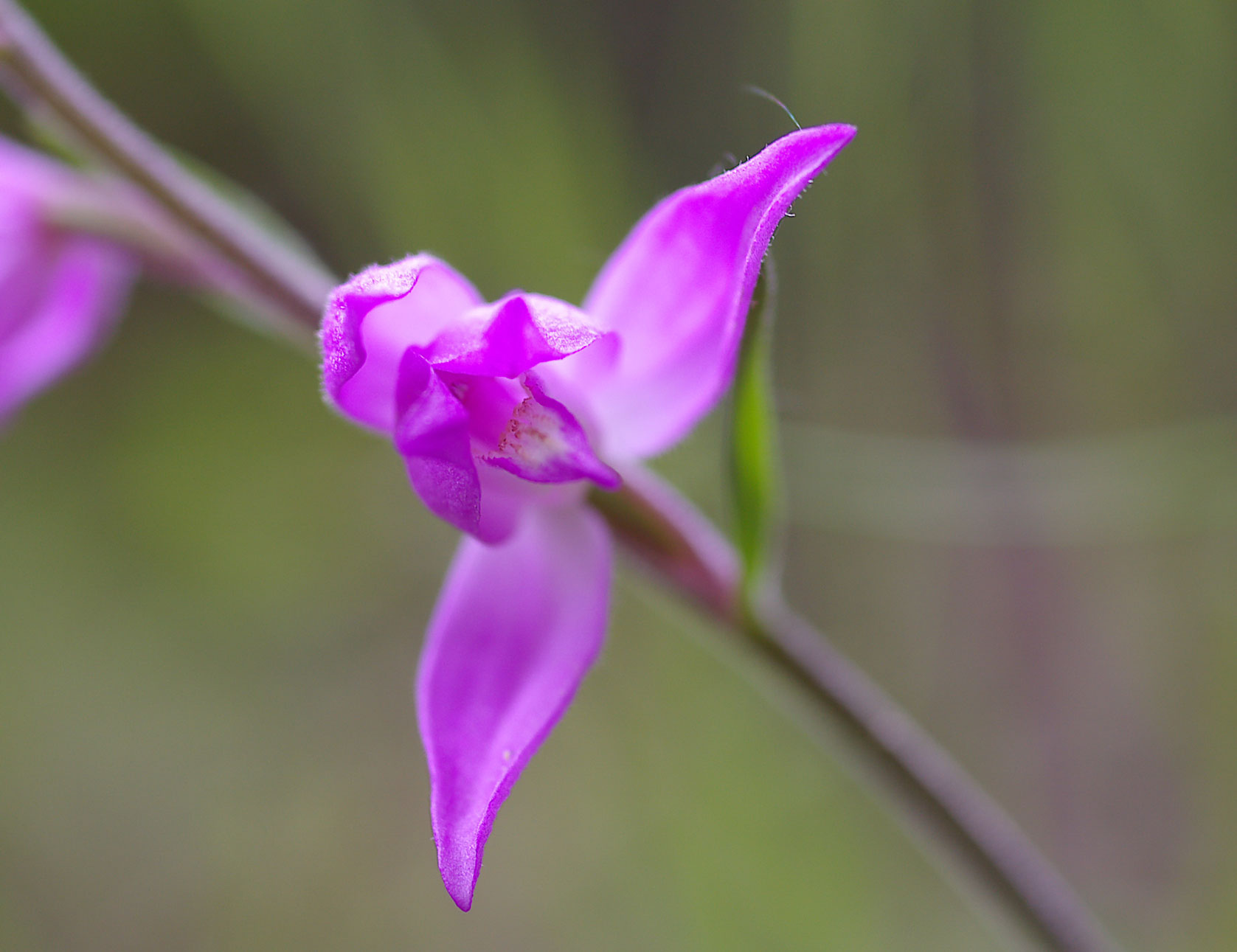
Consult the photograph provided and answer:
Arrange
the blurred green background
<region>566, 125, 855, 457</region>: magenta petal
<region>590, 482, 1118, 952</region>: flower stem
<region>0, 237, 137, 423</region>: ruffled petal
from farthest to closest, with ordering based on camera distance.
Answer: the blurred green background, <region>0, 237, 137, 423</region>: ruffled petal, <region>590, 482, 1118, 952</region>: flower stem, <region>566, 125, 855, 457</region>: magenta petal

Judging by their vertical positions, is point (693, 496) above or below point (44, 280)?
below

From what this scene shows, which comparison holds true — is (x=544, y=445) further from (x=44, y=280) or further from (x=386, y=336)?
(x=44, y=280)

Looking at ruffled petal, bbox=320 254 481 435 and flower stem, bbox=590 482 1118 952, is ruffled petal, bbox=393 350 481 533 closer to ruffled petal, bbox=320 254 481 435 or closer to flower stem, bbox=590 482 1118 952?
ruffled petal, bbox=320 254 481 435

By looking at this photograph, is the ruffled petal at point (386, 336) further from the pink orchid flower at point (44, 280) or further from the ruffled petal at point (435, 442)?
the pink orchid flower at point (44, 280)

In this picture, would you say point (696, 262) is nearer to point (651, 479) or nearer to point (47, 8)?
point (651, 479)

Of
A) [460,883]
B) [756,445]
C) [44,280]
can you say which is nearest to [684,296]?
[756,445]

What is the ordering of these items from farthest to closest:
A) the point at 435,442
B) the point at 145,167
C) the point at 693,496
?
the point at 693,496 → the point at 145,167 → the point at 435,442

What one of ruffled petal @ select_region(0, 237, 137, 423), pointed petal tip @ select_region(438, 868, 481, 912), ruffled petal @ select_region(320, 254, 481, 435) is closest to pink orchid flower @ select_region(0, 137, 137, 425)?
ruffled petal @ select_region(0, 237, 137, 423)

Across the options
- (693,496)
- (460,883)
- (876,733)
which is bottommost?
(693,496)
